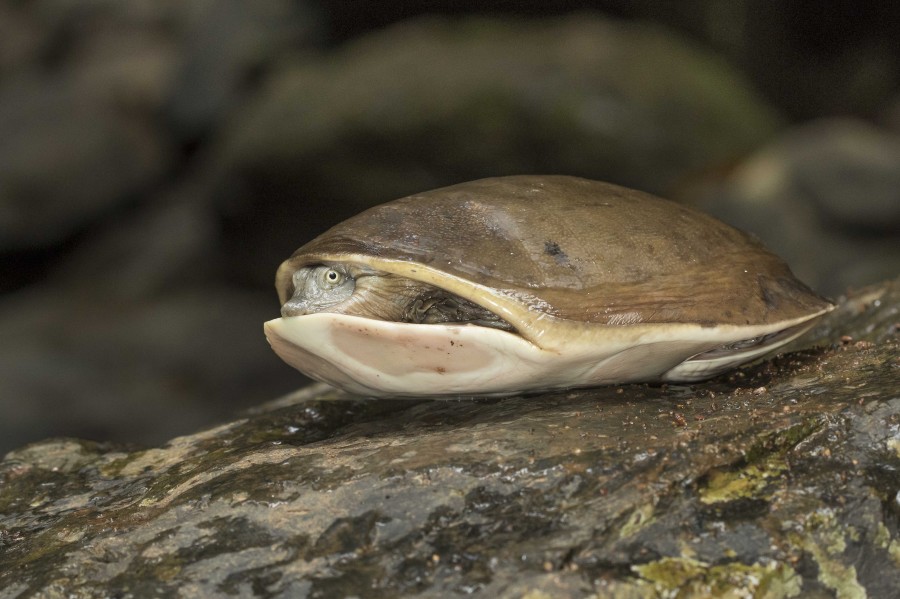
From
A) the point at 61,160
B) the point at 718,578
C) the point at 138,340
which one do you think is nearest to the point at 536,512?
the point at 718,578

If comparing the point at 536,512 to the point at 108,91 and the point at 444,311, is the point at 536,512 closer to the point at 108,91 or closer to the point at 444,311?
the point at 444,311

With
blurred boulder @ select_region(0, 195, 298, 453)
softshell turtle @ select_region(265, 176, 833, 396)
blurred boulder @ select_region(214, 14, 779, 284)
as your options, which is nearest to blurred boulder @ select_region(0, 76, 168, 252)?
blurred boulder @ select_region(0, 195, 298, 453)

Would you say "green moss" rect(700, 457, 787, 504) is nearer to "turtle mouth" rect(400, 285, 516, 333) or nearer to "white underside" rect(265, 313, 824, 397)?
"white underside" rect(265, 313, 824, 397)

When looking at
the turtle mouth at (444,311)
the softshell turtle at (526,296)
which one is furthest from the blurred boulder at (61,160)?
the turtle mouth at (444,311)

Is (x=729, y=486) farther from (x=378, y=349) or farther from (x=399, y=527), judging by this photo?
(x=378, y=349)

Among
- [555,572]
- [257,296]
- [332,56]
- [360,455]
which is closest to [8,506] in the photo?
[360,455]

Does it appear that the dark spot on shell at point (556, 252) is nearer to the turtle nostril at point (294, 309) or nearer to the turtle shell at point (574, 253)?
the turtle shell at point (574, 253)
